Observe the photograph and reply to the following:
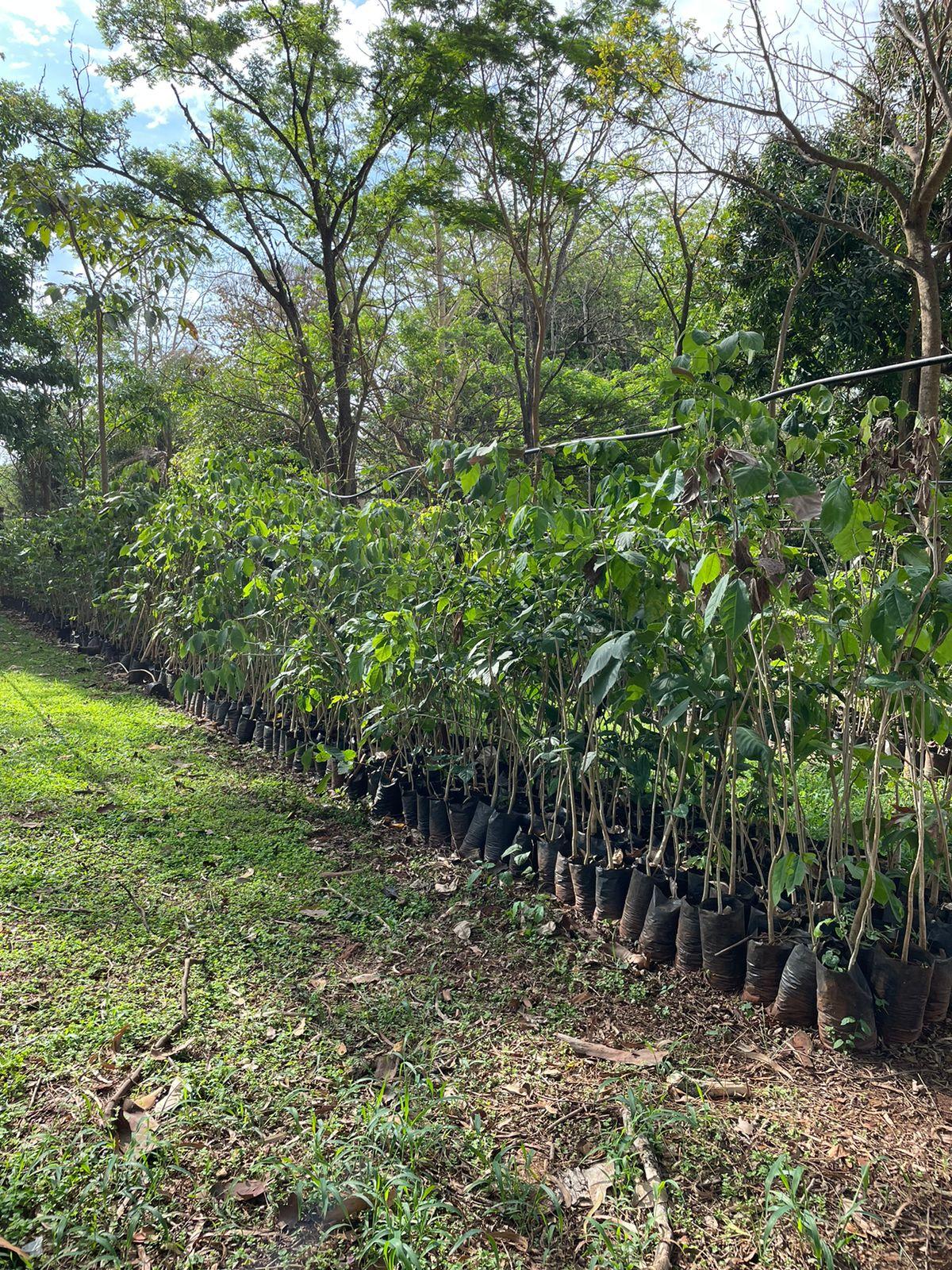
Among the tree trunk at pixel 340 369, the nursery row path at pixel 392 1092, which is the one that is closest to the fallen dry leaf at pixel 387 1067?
the nursery row path at pixel 392 1092

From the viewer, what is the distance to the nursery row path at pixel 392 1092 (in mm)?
1232

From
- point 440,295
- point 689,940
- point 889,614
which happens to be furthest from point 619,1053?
point 440,295

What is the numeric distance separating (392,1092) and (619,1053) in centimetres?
46

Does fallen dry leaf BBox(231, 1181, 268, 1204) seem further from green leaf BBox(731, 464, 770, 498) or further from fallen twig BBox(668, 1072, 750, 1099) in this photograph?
green leaf BBox(731, 464, 770, 498)

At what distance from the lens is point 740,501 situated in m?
1.64

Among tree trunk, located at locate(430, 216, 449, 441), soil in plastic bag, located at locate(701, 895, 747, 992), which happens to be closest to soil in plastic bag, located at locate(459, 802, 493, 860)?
soil in plastic bag, located at locate(701, 895, 747, 992)

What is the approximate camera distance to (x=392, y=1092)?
1.56 meters

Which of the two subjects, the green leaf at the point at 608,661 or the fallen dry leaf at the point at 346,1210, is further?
the green leaf at the point at 608,661

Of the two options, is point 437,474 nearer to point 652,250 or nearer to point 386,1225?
point 386,1225

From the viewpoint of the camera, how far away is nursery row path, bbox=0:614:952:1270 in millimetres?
1232

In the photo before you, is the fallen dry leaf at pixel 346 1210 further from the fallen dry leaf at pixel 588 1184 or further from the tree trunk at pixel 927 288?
the tree trunk at pixel 927 288

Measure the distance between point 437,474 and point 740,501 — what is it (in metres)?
1.08

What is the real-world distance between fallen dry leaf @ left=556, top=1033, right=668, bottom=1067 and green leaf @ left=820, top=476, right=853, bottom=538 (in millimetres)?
1082

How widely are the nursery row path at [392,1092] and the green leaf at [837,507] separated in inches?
41.4
